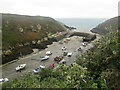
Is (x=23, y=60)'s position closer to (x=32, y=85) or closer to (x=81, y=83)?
(x=32, y=85)

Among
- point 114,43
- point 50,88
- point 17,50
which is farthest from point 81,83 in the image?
point 17,50

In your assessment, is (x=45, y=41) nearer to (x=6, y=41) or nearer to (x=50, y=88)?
(x=6, y=41)

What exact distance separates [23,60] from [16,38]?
13.7 m

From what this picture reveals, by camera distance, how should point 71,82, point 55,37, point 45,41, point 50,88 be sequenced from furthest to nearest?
1. point 55,37
2. point 45,41
3. point 71,82
4. point 50,88

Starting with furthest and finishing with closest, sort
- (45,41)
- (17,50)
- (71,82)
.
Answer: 1. (45,41)
2. (17,50)
3. (71,82)

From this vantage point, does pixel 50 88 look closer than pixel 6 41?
Yes

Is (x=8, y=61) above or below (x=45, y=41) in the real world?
below

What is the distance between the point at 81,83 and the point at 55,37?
148 feet

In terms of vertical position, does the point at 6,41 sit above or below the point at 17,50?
above

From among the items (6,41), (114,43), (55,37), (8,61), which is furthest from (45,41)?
(114,43)

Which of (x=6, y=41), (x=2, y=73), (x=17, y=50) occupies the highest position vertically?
(x=6, y=41)

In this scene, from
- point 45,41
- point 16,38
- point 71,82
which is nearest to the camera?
point 71,82

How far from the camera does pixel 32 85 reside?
37.4 ft

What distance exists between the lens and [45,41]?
4956 centimetres
